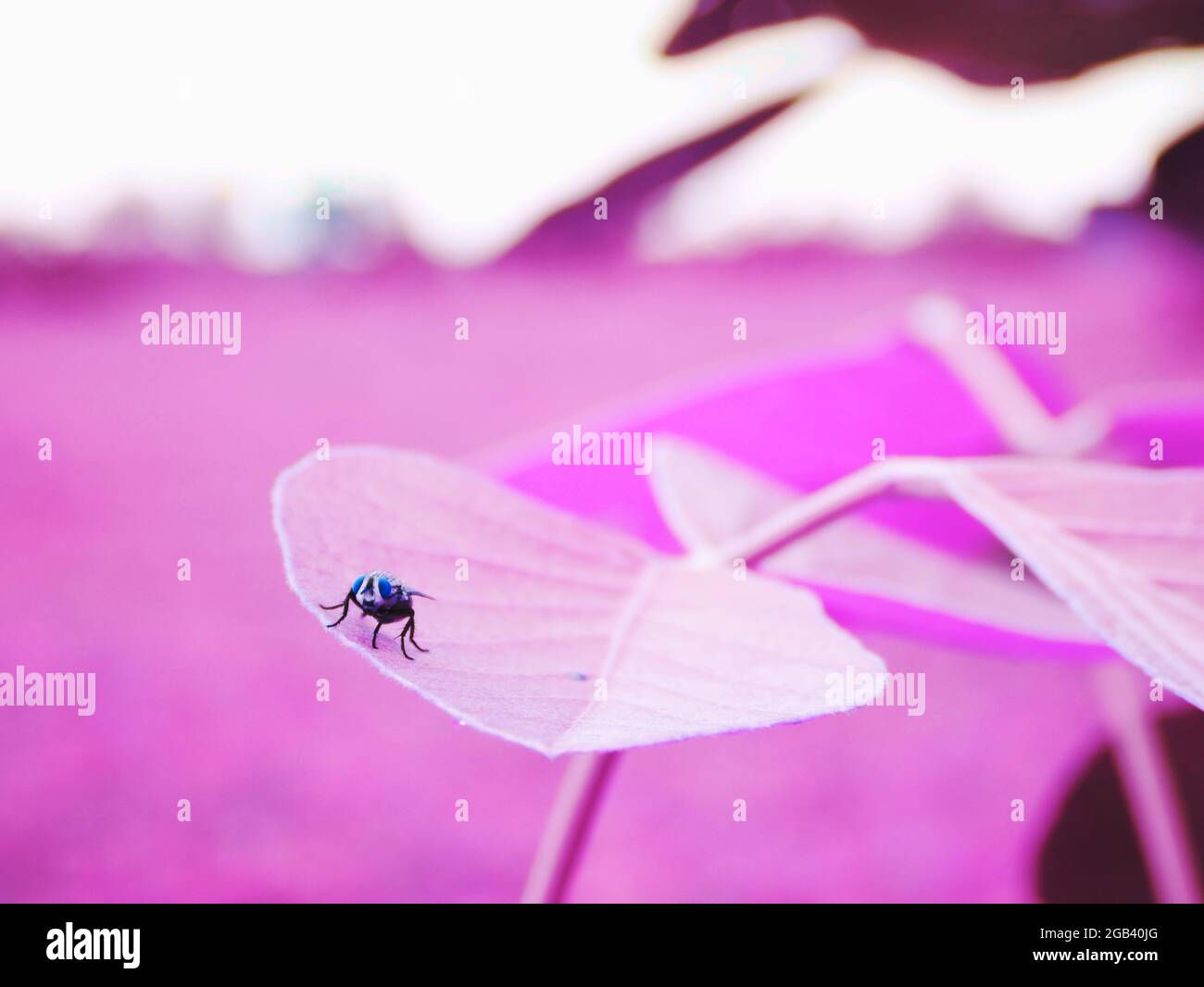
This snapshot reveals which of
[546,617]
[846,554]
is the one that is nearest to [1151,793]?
[846,554]

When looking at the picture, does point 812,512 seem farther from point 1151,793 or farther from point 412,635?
point 1151,793

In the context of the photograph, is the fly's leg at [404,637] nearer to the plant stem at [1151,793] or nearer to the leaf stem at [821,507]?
the leaf stem at [821,507]

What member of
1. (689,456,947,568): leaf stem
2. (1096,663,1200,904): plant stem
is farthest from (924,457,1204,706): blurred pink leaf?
(1096,663,1200,904): plant stem

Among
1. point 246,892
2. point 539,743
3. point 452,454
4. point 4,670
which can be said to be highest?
point 452,454

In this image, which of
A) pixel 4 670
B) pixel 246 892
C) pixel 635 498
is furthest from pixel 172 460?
pixel 635 498

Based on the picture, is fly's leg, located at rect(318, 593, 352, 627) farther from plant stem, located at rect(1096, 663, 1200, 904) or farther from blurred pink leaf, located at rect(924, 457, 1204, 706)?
plant stem, located at rect(1096, 663, 1200, 904)

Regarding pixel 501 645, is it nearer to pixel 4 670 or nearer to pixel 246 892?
pixel 246 892
